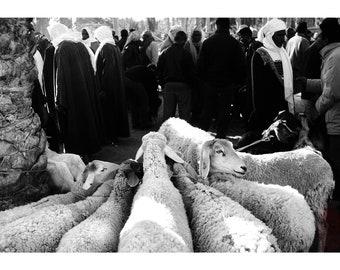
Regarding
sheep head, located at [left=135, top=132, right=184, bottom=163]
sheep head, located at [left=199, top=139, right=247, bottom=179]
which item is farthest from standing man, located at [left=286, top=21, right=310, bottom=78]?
sheep head, located at [left=135, top=132, right=184, bottom=163]

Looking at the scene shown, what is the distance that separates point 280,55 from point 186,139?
1793 mm

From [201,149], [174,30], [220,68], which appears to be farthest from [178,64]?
[201,149]

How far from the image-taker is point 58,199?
2.21 meters

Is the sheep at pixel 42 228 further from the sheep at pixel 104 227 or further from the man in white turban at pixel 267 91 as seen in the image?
the man in white turban at pixel 267 91

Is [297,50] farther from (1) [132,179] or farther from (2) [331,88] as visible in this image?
(1) [132,179]

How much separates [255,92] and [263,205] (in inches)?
81.7

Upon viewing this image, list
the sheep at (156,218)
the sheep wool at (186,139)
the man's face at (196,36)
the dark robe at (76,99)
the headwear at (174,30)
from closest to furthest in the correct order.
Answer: the sheep at (156,218) → the sheep wool at (186,139) → the dark robe at (76,99) → the headwear at (174,30) → the man's face at (196,36)

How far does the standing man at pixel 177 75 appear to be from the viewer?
6.41 m

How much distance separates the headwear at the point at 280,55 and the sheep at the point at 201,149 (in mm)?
Result: 1251

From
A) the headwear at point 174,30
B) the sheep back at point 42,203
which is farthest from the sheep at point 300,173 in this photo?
the headwear at point 174,30

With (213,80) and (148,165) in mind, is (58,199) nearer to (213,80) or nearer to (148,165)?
(148,165)

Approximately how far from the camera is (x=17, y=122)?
1970mm

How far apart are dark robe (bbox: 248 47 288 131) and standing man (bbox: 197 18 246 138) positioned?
1616 millimetres

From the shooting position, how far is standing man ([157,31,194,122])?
21.0 ft
